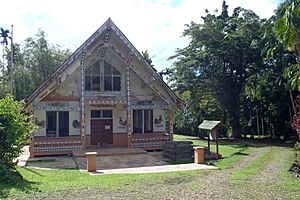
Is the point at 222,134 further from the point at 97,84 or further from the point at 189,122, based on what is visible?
the point at 97,84

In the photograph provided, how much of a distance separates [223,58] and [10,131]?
2403cm

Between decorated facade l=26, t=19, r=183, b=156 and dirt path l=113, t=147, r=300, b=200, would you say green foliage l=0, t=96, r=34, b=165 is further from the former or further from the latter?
decorated facade l=26, t=19, r=183, b=156

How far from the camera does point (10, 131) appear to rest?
12.9 metres

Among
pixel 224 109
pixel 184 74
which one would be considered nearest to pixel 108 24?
pixel 184 74

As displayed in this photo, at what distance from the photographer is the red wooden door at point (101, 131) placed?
23453 mm

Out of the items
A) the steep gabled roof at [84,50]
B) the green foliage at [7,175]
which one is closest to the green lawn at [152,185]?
the green foliage at [7,175]

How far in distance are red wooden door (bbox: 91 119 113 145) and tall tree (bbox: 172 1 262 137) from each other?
11678 millimetres

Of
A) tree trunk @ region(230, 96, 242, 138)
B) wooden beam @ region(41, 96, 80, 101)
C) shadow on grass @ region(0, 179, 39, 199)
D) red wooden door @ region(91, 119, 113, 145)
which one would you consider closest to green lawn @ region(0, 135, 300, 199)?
shadow on grass @ region(0, 179, 39, 199)

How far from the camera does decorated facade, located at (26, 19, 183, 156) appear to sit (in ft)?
69.6

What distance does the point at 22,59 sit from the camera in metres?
41.7

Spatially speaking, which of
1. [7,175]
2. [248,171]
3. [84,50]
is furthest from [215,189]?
[84,50]

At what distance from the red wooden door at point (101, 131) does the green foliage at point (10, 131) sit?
9.89 metres

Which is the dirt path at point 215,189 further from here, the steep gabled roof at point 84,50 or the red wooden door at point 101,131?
the red wooden door at point 101,131

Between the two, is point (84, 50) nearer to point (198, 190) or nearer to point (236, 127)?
point (198, 190)
